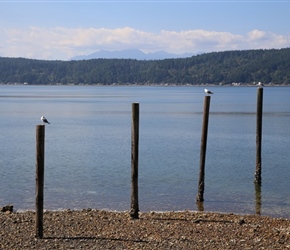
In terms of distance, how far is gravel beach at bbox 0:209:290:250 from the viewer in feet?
46.9

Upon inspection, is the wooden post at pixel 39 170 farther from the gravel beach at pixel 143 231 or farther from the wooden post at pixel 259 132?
the wooden post at pixel 259 132

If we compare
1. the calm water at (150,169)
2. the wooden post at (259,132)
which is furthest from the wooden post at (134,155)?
the wooden post at (259,132)

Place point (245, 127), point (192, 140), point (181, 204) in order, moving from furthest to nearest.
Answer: point (245, 127) → point (192, 140) → point (181, 204)

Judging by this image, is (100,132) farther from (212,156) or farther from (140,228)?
(140,228)

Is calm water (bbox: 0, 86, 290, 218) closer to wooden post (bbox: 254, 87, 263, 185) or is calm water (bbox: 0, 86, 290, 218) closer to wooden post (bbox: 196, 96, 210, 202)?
wooden post (bbox: 196, 96, 210, 202)

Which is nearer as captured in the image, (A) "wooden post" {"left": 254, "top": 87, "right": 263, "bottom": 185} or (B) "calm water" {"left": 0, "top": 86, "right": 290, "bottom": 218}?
(B) "calm water" {"left": 0, "top": 86, "right": 290, "bottom": 218}

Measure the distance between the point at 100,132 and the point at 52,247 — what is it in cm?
4298

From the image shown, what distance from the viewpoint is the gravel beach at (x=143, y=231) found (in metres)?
14.3

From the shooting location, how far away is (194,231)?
53.0 feet

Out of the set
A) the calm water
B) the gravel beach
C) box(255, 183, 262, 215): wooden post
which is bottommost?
the calm water

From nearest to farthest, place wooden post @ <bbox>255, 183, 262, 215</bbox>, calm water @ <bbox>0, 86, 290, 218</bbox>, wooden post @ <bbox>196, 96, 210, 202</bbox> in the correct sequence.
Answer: wooden post @ <bbox>255, 183, 262, 215</bbox>
wooden post @ <bbox>196, 96, 210, 202</bbox>
calm water @ <bbox>0, 86, 290, 218</bbox>

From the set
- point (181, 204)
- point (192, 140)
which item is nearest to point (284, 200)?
point (181, 204)

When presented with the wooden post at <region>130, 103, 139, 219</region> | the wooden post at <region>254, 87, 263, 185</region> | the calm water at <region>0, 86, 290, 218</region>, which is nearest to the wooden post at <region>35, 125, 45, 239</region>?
the wooden post at <region>130, 103, 139, 219</region>

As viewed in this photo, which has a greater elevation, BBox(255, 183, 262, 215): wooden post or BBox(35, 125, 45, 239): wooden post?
BBox(35, 125, 45, 239): wooden post
